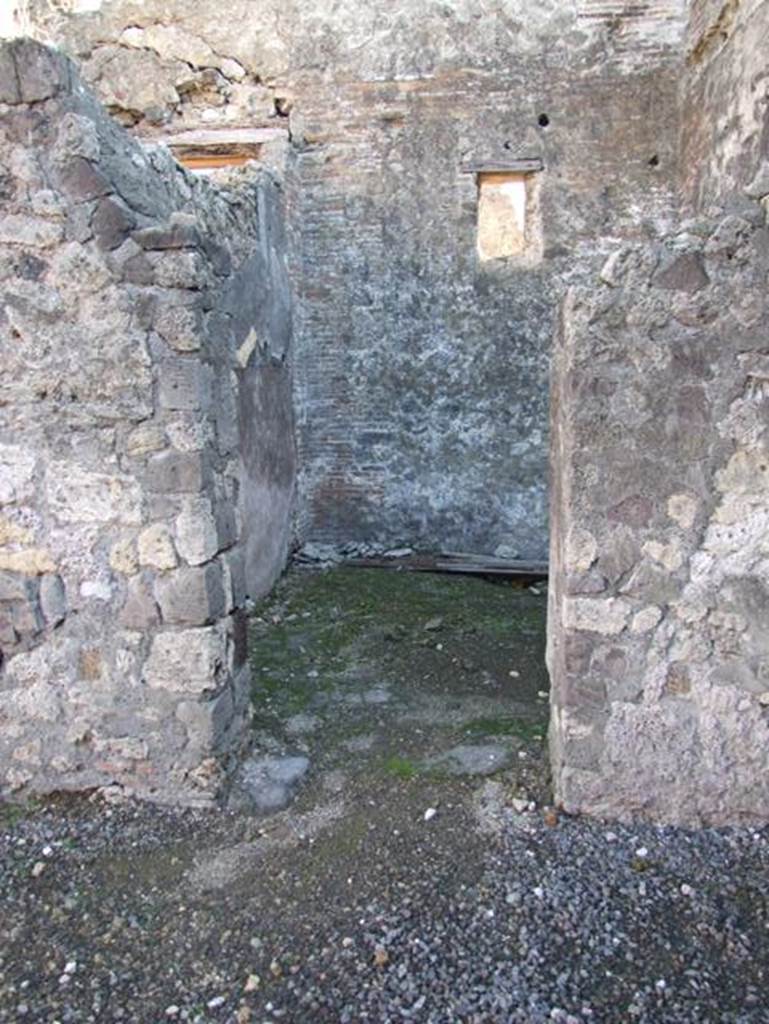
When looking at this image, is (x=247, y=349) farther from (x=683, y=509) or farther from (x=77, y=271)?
(x=683, y=509)

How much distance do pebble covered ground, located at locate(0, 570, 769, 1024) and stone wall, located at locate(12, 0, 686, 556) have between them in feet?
12.7

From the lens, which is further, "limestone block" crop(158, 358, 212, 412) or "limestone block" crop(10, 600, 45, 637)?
"limestone block" crop(10, 600, 45, 637)

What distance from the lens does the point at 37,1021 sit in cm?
215

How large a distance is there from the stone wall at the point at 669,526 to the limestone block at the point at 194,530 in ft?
4.57

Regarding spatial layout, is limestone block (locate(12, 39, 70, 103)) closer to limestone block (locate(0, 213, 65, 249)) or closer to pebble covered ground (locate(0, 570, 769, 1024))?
limestone block (locate(0, 213, 65, 249))

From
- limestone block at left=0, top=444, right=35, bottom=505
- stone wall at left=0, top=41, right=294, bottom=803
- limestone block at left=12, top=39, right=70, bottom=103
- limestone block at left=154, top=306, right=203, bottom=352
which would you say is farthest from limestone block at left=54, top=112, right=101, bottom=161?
limestone block at left=0, top=444, right=35, bottom=505

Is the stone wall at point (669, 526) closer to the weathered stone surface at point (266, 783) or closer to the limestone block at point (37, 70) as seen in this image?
the weathered stone surface at point (266, 783)

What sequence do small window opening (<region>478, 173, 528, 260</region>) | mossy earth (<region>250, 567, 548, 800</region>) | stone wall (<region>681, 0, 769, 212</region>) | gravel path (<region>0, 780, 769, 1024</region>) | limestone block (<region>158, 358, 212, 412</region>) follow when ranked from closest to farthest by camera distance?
gravel path (<region>0, 780, 769, 1024</region>) → limestone block (<region>158, 358, 212, 412</region>) → mossy earth (<region>250, 567, 548, 800</region>) → stone wall (<region>681, 0, 769, 212</region>) → small window opening (<region>478, 173, 528, 260</region>)

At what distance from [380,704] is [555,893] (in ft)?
5.43

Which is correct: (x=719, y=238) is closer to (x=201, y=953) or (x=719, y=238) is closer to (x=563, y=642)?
(x=563, y=642)

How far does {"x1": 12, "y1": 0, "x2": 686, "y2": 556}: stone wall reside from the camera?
21.8 ft

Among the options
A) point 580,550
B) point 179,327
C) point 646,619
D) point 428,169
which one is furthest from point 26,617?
point 428,169

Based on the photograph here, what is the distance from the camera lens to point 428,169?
22.5 feet

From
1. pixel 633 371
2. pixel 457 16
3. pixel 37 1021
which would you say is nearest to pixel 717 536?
pixel 633 371
